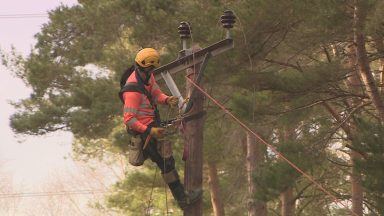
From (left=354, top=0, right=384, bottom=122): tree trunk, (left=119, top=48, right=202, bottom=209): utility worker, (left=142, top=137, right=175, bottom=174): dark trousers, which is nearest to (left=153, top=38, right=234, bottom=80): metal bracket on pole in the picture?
(left=119, top=48, right=202, bottom=209): utility worker

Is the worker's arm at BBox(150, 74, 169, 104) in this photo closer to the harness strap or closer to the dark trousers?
the harness strap

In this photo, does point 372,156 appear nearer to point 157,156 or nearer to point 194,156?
point 194,156

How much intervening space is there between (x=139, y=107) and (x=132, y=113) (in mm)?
141

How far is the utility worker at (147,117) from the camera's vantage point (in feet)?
21.8

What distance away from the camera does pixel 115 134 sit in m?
17.0

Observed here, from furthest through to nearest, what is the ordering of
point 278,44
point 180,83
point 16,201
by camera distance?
point 16,201, point 180,83, point 278,44

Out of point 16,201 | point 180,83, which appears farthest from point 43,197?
point 180,83

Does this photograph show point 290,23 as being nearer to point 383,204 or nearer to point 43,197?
point 383,204

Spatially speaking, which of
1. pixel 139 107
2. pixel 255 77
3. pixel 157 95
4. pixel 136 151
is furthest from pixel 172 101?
pixel 255 77

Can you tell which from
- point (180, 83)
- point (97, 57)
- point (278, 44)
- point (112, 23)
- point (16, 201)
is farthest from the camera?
point (16, 201)

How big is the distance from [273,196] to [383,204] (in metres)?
1.84

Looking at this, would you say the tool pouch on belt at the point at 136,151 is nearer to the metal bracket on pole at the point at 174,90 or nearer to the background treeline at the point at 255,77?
the metal bracket on pole at the point at 174,90

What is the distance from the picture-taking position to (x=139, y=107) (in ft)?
22.1

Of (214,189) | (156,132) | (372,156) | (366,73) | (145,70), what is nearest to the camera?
(156,132)
